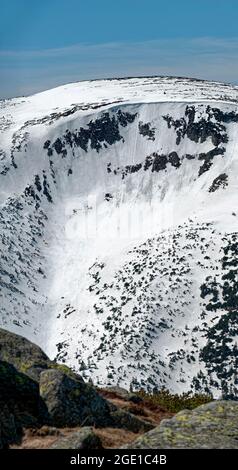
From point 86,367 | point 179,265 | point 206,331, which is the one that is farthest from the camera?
point 179,265

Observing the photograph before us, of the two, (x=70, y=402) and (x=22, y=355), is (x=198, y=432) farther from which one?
(x=22, y=355)

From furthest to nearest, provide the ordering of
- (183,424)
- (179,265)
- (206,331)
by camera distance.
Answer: (179,265) → (206,331) → (183,424)

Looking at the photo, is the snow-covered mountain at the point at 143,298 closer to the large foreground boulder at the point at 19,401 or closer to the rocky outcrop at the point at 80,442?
the large foreground boulder at the point at 19,401

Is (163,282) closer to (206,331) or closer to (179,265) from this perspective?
(179,265)

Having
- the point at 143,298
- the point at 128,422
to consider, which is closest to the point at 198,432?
the point at 128,422

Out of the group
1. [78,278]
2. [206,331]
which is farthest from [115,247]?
[206,331]

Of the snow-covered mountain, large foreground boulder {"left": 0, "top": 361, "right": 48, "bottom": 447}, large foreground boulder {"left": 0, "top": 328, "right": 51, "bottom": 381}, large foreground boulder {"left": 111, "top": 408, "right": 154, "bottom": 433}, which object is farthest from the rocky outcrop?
the snow-covered mountain

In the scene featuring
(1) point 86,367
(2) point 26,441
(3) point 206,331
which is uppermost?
(3) point 206,331

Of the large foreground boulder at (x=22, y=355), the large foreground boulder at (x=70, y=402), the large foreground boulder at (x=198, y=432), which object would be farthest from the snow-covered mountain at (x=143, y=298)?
the large foreground boulder at (x=198, y=432)
